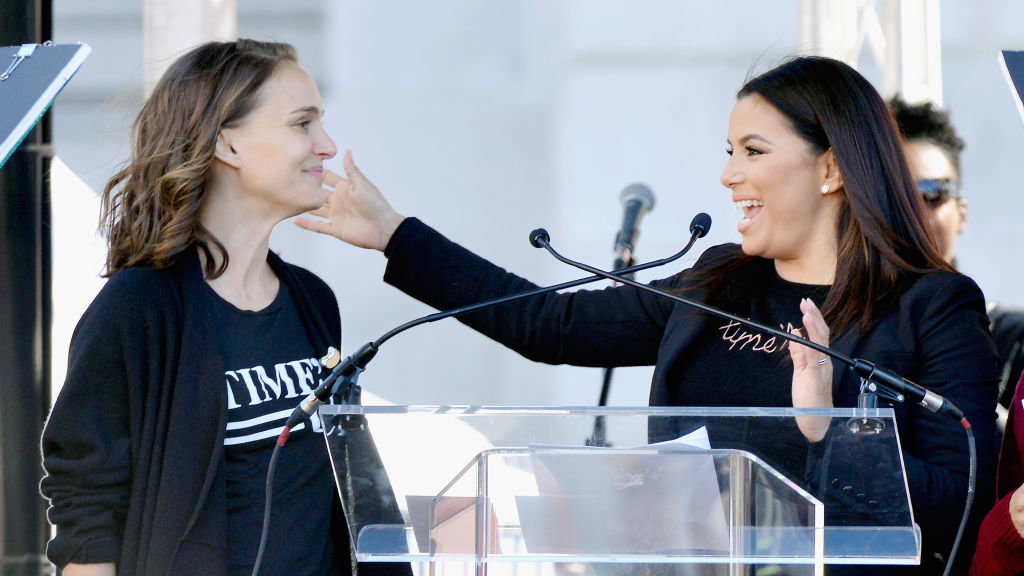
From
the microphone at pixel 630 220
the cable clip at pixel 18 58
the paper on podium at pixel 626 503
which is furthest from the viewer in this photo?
the microphone at pixel 630 220

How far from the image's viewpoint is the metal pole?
2.48 meters

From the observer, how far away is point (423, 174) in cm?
509

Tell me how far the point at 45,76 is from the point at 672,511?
3.35ft

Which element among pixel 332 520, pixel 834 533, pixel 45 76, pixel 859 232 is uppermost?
pixel 45 76

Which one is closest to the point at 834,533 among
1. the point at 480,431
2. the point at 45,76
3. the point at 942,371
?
the point at 480,431

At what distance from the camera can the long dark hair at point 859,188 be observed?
1961 millimetres

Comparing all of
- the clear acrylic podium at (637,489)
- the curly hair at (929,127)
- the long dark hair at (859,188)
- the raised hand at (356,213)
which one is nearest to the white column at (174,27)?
the raised hand at (356,213)

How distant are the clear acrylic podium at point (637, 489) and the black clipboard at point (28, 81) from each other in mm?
561

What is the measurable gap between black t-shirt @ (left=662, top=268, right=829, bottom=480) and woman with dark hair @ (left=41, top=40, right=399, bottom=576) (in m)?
0.63

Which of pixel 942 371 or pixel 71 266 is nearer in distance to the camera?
pixel 942 371

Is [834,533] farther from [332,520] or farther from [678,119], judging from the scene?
[678,119]

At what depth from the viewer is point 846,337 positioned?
1.91 metres

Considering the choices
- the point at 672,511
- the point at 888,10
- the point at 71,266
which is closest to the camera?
the point at 672,511

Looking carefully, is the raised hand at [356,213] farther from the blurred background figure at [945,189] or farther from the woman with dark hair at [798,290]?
the blurred background figure at [945,189]
